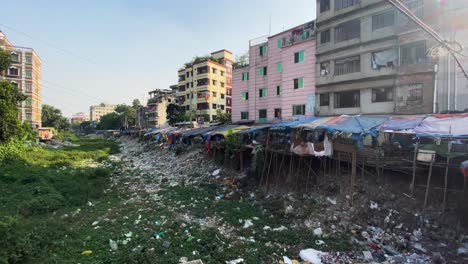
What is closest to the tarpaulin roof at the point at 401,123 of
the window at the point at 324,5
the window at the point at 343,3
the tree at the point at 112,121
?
the window at the point at 343,3

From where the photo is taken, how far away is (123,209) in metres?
10.2

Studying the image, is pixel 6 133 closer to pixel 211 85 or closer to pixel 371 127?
pixel 371 127

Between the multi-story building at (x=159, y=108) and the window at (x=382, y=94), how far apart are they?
51589mm

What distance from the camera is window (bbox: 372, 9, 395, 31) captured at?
61.3 ft

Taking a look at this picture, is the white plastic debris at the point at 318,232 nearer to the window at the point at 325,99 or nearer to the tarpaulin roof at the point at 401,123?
the tarpaulin roof at the point at 401,123

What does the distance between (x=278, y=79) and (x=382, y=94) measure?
11159 millimetres

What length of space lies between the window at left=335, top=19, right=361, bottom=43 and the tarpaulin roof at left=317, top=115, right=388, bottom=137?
1299cm

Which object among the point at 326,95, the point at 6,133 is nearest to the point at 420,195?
the point at 326,95

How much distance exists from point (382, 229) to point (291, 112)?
18.7m

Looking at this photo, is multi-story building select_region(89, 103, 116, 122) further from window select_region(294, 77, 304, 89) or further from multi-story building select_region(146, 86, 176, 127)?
window select_region(294, 77, 304, 89)

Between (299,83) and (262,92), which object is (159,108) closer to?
(262,92)

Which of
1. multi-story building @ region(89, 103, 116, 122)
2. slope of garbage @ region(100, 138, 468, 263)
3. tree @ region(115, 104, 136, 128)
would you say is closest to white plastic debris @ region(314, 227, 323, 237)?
slope of garbage @ region(100, 138, 468, 263)

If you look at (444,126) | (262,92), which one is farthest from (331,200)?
(262,92)

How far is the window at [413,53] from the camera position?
1717 centimetres
